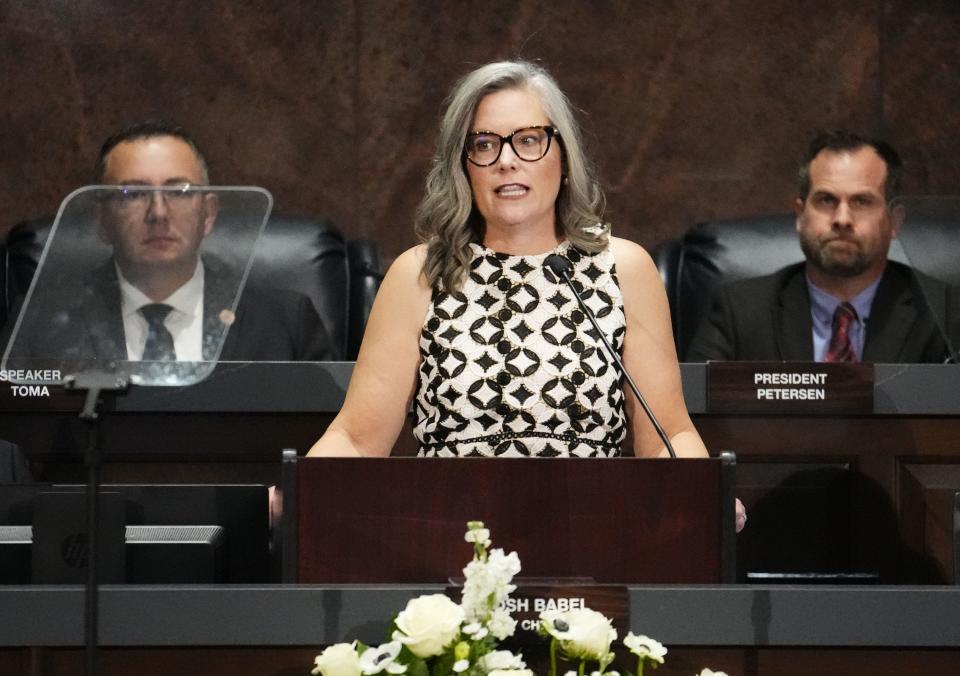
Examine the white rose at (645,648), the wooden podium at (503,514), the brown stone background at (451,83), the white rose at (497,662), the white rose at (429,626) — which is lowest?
the white rose at (497,662)

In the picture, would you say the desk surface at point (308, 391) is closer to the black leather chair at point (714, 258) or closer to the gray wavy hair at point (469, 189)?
the gray wavy hair at point (469, 189)

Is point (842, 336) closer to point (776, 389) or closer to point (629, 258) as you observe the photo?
point (776, 389)

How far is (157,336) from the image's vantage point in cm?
151

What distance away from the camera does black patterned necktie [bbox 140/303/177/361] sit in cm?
148

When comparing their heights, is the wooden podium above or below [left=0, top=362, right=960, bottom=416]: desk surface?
below

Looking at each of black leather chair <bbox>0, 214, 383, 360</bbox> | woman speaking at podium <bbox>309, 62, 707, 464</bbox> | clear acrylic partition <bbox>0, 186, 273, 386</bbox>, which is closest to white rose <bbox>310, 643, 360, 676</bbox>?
clear acrylic partition <bbox>0, 186, 273, 386</bbox>

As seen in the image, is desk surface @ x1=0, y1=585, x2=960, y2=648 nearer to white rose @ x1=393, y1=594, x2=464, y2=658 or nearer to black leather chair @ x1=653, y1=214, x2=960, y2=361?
white rose @ x1=393, y1=594, x2=464, y2=658

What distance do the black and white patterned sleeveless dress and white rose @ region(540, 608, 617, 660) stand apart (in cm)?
81

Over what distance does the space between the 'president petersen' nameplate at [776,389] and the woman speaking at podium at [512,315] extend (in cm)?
33

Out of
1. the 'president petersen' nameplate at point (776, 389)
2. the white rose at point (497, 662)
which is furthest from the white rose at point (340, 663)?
the 'president petersen' nameplate at point (776, 389)

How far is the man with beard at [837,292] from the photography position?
10.2 feet

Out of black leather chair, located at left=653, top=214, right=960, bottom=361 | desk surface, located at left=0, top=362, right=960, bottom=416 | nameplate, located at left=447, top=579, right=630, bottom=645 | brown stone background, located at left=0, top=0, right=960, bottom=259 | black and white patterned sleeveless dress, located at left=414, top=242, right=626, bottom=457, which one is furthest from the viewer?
brown stone background, located at left=0, top=0, right=960, bottom=259

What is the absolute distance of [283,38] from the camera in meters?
3.98

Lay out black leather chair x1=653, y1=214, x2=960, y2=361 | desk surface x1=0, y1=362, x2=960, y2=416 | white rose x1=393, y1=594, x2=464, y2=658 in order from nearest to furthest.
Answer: white rose x1=393, y1=594, x2=464, y2=658 < desk surface x1=0, y1=362, x2=960, y2=416 < black leather chair x1=653, y1=214, x2=960, y2=361
